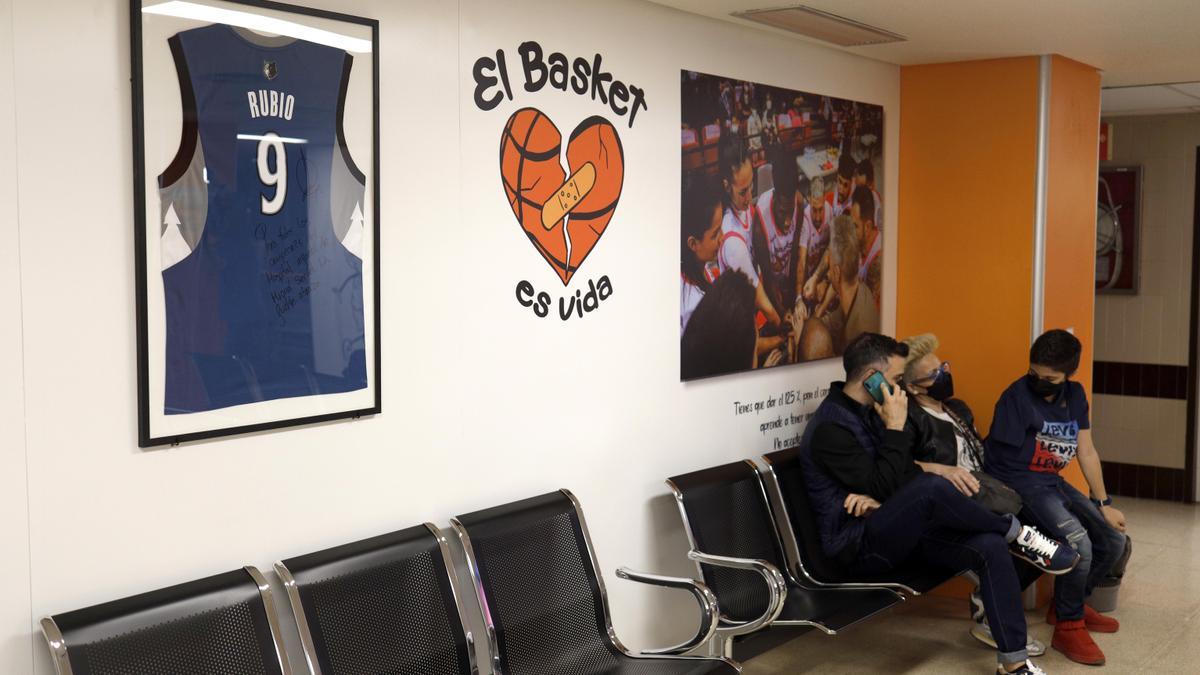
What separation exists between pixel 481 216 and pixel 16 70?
4.89ft

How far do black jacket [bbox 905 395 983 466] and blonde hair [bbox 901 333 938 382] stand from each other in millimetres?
153

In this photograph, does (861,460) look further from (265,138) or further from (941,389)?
(265,138)

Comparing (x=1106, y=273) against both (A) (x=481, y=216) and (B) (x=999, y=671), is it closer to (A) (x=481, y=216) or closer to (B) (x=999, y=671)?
(B) (x=999, y=671)

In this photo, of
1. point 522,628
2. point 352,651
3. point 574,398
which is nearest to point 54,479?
Result: point 352,651

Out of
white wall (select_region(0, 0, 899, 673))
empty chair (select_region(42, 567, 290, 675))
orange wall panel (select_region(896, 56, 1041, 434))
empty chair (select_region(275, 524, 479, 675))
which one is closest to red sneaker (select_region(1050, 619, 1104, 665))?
orange wall panel (select_region(896, 56, 1041, 434))

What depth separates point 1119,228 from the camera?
7.99 meters

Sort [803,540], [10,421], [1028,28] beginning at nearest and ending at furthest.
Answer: [10,421], [803,540], [1028,28]

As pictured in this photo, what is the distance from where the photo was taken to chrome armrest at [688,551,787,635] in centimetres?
388

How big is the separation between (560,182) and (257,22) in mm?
1280

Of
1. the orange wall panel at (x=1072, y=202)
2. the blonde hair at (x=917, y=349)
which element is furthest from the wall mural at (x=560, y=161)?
the orange wall panel at (x=1072, y=202)

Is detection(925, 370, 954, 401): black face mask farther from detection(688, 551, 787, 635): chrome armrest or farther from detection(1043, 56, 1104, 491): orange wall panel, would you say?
detection(688, 551, 787, 635): chrome armrest

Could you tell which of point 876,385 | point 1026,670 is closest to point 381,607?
point 876,385

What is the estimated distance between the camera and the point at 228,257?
293 cm

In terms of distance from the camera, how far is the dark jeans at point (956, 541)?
14.4 feet
